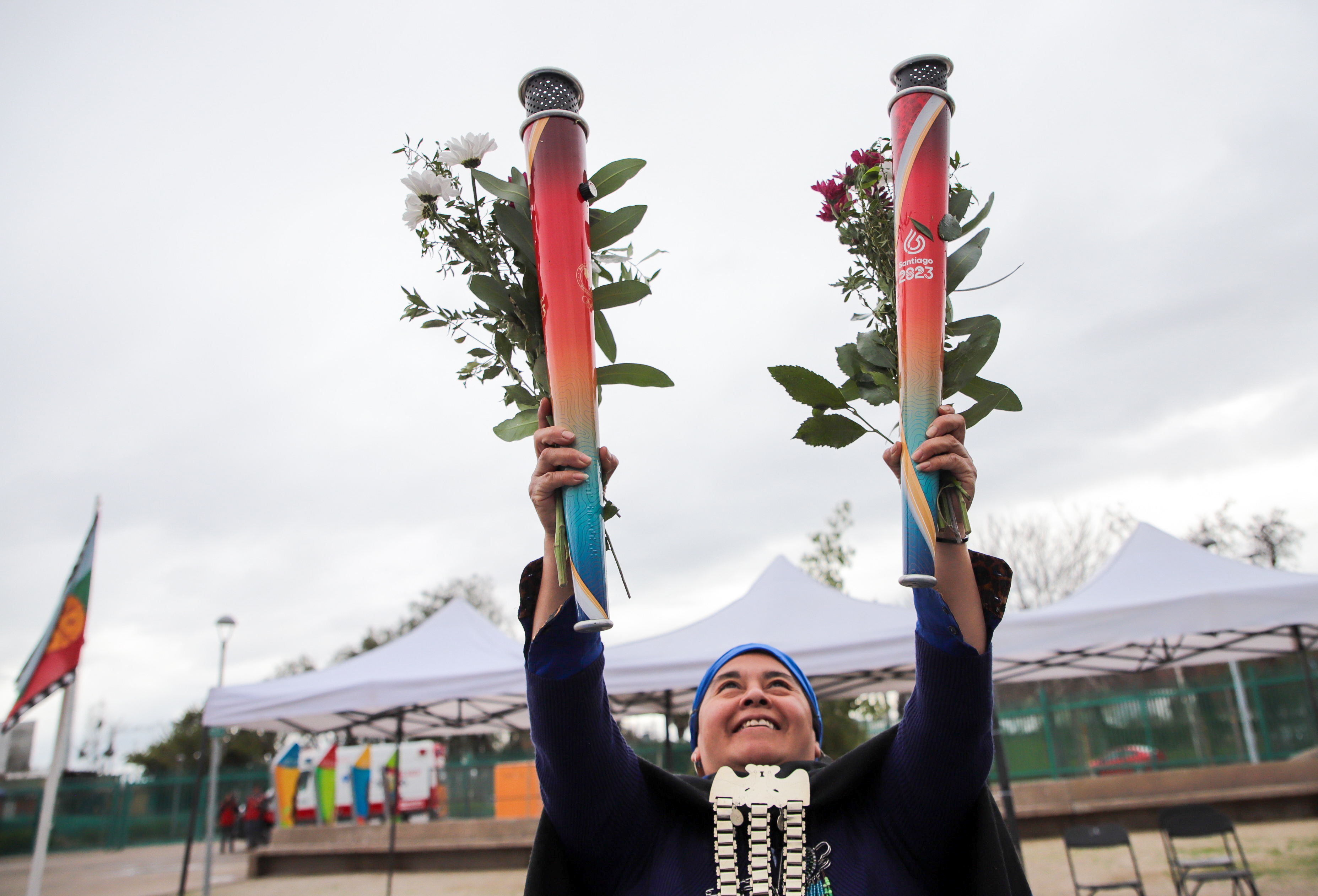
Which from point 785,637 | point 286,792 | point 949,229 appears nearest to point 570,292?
point 949,229

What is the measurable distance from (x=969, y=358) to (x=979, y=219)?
0.26m

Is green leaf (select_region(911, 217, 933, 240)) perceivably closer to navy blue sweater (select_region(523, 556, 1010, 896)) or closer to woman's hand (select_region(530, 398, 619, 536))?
woman's hand (select_region(530, 398, 619, 536))

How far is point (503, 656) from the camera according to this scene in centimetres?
779

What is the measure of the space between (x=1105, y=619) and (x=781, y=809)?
5.09 metres

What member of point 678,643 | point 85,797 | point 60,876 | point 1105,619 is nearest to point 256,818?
point 60,876

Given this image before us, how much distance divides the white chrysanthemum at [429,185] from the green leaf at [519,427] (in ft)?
1.46

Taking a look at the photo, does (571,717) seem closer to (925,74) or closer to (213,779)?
(925,74)

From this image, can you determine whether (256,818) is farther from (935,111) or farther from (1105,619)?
(935,111)

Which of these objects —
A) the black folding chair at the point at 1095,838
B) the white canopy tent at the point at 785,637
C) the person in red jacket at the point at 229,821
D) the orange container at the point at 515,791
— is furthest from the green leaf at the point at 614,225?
the person in red jacket at the point at 229,821

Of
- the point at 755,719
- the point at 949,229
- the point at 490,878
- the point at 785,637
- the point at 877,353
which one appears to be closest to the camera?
the point at 949,229

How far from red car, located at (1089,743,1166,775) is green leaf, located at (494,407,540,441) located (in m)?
16.0

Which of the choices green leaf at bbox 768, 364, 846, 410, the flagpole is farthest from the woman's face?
the flagpole

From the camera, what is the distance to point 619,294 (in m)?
1.62

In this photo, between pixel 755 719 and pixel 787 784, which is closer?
pixel 787 784
